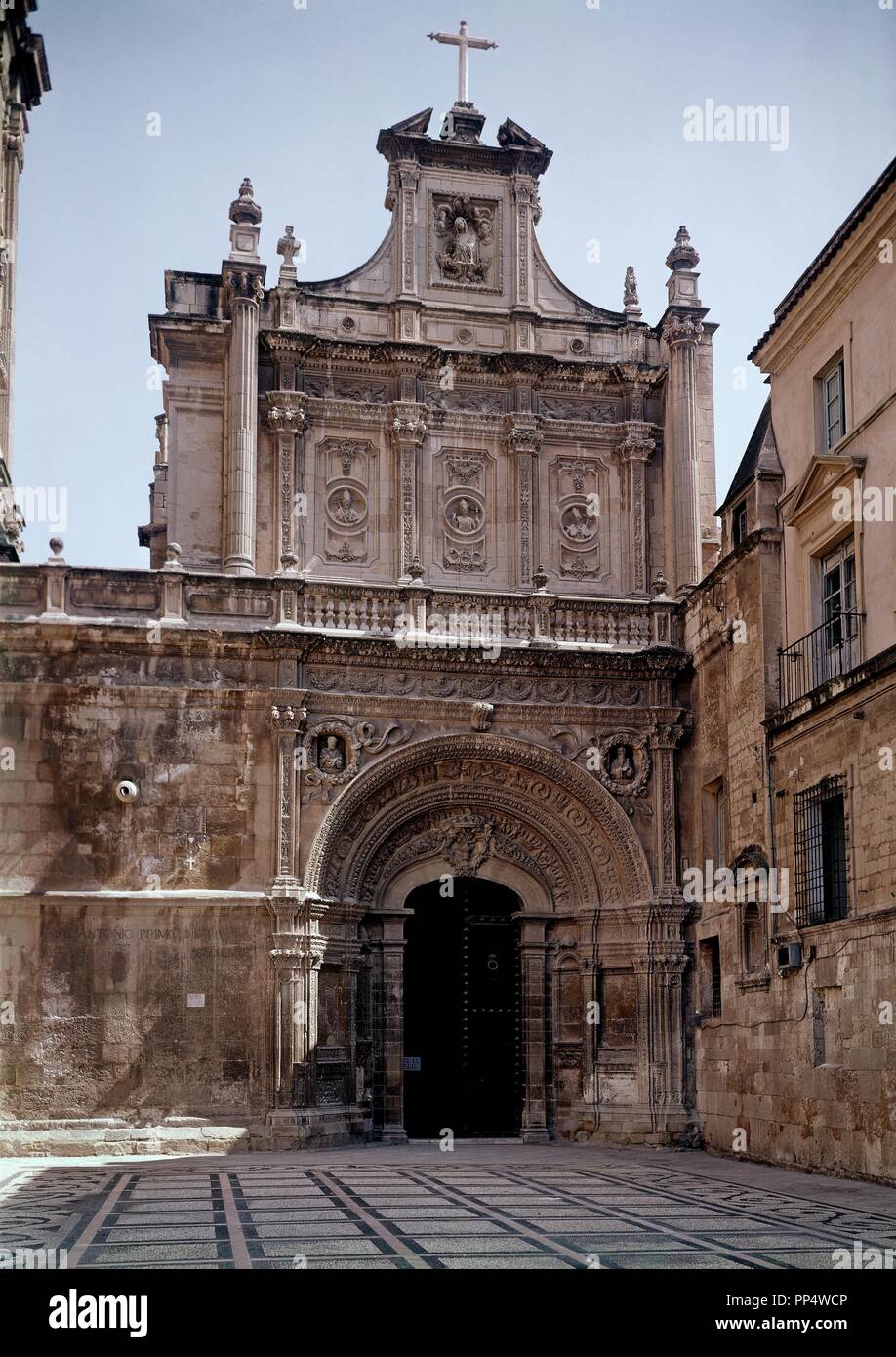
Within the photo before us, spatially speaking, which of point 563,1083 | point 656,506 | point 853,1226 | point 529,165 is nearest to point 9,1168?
point 563,1083

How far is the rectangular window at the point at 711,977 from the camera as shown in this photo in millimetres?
20422

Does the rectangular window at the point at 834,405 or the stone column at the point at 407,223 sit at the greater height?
the stone column at the point at 407,223

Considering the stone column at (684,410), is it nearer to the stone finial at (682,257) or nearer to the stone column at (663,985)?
the stone finial at (682,257)

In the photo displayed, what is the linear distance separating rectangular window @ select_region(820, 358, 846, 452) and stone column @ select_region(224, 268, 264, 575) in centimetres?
747

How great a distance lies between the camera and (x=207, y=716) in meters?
20.3

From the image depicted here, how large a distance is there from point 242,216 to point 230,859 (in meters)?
8.56

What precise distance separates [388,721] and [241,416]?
4468mm

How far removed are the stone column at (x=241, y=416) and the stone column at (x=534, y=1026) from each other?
19.4 feet

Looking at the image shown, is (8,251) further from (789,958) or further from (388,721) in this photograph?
(789,958)

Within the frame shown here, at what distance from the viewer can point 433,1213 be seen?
12695mm

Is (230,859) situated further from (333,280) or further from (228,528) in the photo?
(333,280)

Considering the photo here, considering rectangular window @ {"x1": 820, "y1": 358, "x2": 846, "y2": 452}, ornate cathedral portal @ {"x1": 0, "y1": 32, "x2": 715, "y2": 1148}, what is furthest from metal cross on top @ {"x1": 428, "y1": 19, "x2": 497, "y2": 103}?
rectangular window @ {"x1": 820, "y1": 358, "x2": 846, "y2": 452}

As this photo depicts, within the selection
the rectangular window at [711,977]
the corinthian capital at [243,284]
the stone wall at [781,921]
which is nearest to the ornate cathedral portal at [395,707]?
the corinthian capital at [243,284]

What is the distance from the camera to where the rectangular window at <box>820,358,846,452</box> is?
17609mm
